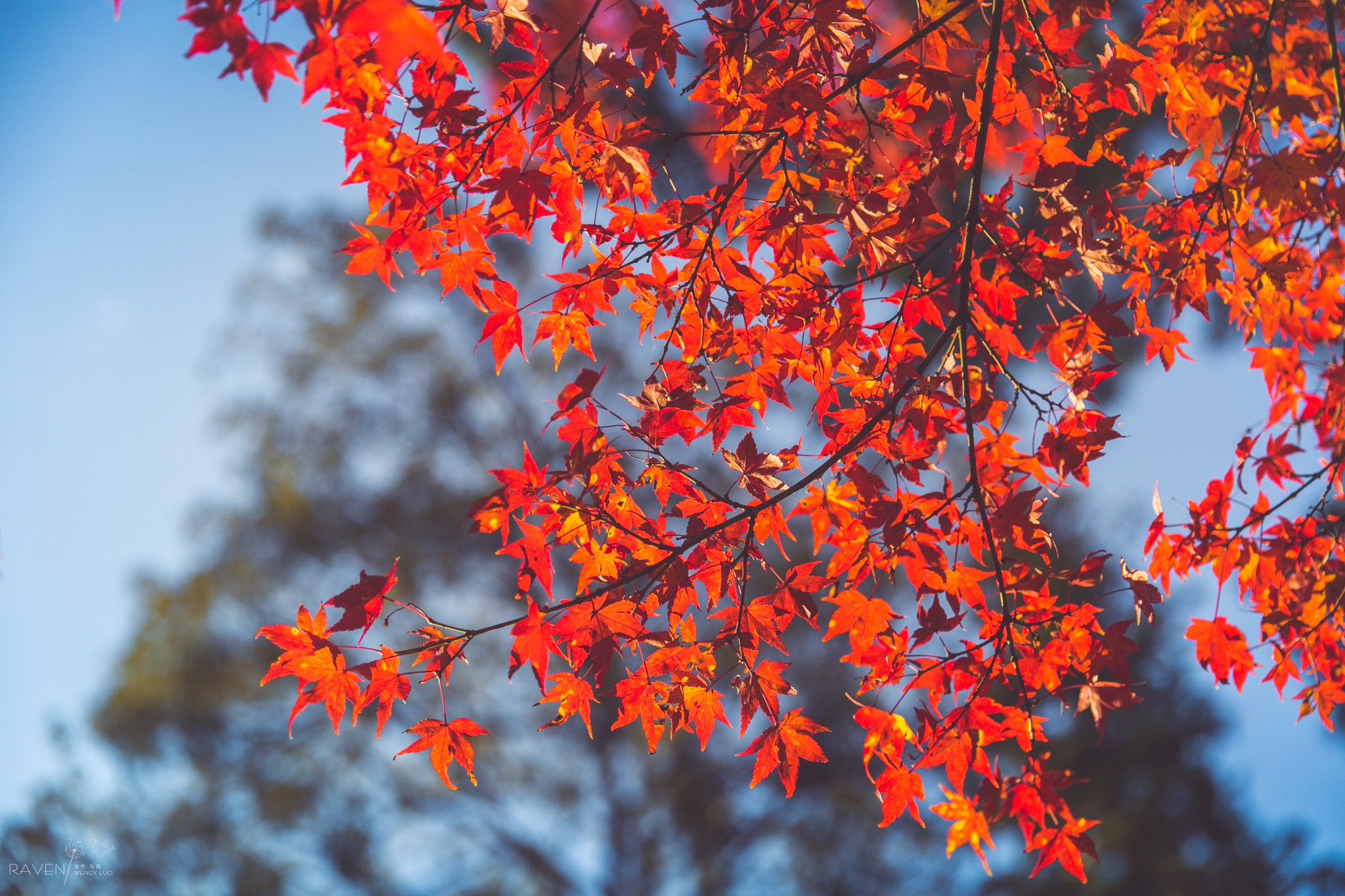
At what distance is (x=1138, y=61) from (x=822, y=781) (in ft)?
18.5

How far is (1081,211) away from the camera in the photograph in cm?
157

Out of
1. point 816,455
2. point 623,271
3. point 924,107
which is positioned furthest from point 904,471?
point 924,107

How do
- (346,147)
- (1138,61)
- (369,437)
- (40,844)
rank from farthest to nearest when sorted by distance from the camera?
1. (369,437)
2. (40,844)
3. (1138,61)
4. (346,147)

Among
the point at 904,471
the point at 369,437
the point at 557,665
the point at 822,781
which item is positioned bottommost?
the point at 904,471

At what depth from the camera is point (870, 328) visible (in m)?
1.53

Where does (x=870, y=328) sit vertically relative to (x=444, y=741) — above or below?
above

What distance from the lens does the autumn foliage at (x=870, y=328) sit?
1340 mm

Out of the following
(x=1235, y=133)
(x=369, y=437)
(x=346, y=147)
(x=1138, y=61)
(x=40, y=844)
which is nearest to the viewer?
(x=346, y=147)

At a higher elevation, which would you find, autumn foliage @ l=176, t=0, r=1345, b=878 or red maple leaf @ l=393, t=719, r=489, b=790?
autumn foliage @ l=176, t=0, r=1345, b=878

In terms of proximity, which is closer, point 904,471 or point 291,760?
point 904,471

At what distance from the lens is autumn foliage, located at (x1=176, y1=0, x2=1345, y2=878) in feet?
4.40

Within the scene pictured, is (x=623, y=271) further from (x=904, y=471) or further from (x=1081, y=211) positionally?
(x=1081, y=211)

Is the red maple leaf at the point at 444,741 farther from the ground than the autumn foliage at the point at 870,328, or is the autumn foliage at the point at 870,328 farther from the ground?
the autumn foliage at the point at 870,328

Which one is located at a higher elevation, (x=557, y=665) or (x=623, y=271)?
(x=557, y=665)
